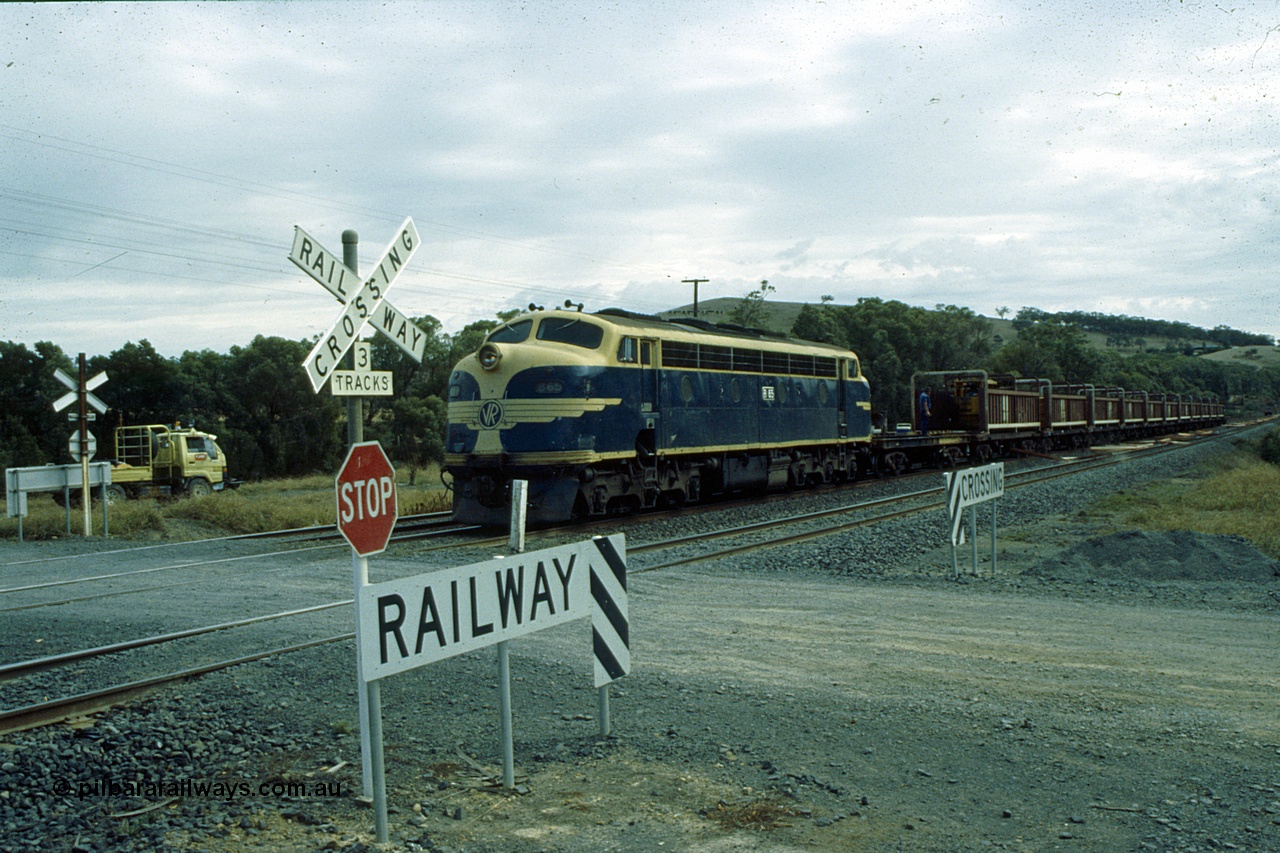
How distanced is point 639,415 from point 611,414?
0.93 meters

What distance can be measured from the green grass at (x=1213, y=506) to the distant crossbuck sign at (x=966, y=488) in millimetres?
4332

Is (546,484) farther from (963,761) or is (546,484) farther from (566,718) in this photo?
(963,761)

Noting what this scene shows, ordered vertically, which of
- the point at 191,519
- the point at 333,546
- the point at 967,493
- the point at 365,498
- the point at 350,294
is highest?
the point at 350,294

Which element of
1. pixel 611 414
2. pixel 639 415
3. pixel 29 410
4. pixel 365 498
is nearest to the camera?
pixel 365 498

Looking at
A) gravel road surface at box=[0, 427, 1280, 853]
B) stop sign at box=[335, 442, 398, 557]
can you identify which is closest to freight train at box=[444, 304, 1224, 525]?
gravel road surface at box=[0, 427, 1280, 853]

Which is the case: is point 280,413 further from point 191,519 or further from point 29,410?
point 191,519

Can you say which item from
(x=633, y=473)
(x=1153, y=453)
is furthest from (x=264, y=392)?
(x=1153, y=453)

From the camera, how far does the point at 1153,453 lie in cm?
3912

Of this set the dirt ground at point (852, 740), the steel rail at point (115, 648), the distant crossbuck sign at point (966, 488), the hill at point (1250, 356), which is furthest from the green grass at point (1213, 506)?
the hill at point (1250, 356)

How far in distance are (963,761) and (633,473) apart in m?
12.8

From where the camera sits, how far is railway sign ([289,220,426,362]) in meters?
5.20

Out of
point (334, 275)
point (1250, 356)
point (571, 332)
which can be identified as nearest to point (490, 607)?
point (334, 275)

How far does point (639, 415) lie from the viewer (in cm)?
1748

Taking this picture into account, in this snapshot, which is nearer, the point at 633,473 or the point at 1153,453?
the point at 633,473
